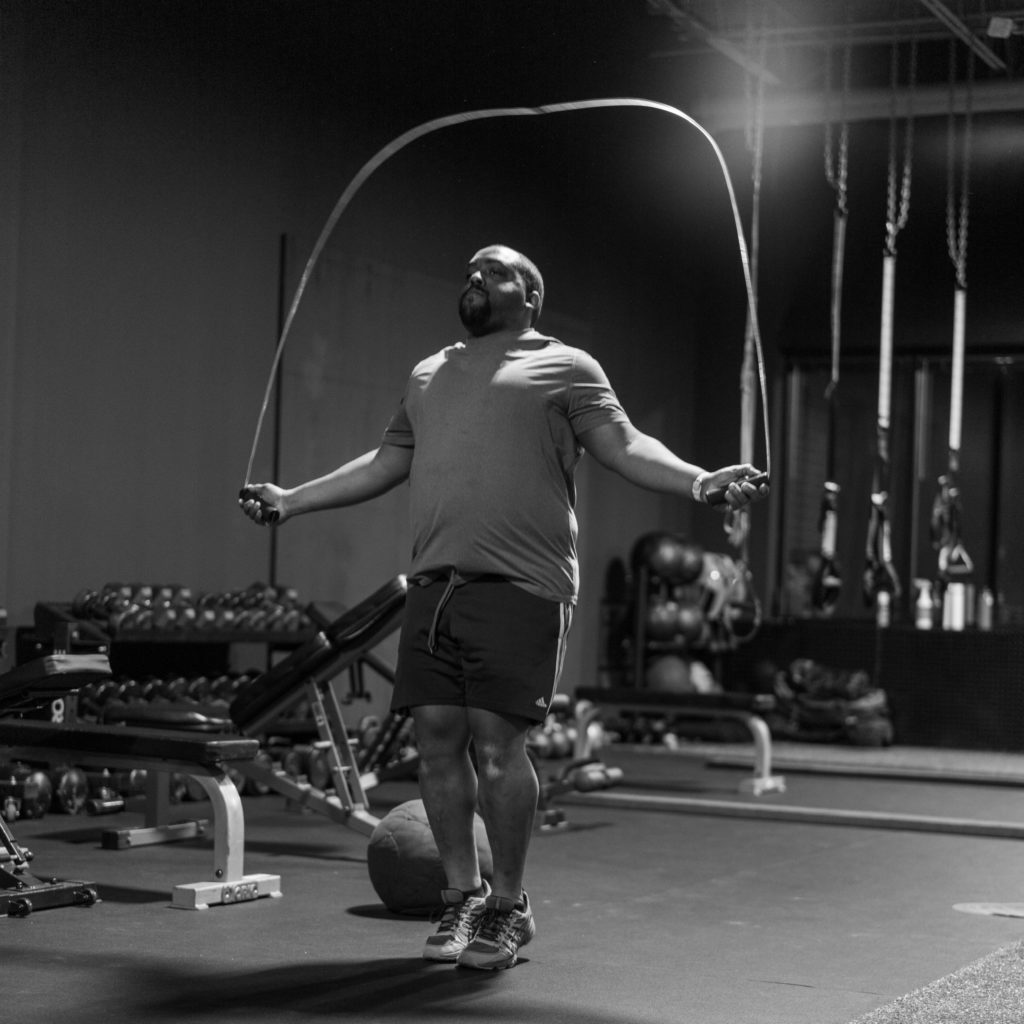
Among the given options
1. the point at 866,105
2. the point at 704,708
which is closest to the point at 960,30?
the point at 866,105

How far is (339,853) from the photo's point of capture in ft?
15.3

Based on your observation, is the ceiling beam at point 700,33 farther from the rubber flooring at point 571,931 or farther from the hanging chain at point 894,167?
the rubber flooring at point 571,931

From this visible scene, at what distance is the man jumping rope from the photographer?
9.78 ft

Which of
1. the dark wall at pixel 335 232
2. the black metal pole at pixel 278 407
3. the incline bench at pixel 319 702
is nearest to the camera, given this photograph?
the incline bench at pixel 319 702

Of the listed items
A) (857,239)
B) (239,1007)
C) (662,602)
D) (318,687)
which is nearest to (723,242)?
(857,239)

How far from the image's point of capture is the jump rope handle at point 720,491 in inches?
108

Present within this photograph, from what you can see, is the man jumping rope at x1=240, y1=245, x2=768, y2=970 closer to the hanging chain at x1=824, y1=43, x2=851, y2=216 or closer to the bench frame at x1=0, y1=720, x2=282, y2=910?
the bench frame at x1=0, y1=720, x2=282, y2=910

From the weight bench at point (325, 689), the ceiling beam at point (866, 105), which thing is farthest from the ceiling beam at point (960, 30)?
the weight bench at point (325, 689)

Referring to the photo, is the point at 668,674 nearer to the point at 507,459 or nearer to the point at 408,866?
the point at 408,866

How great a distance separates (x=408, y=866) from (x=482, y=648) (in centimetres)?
84

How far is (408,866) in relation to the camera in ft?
11.8

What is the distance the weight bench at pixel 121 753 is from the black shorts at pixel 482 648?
0.87 m

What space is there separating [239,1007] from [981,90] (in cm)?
781

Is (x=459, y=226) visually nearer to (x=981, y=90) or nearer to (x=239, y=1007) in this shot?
(x=981, y=90)
